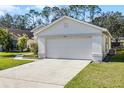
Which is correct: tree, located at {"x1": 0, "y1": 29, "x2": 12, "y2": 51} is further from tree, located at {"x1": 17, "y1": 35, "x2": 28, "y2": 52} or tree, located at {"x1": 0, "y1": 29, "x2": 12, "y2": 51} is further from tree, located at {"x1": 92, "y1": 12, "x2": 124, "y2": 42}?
tree, located at {"x1": 92, "y1": 12, "x2": 124, "y2": 42}

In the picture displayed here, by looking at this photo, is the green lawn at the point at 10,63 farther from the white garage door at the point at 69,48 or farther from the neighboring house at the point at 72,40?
the white garage door at the point at 69,48

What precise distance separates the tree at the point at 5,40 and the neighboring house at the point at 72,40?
11.3 m

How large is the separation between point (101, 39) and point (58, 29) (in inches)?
158

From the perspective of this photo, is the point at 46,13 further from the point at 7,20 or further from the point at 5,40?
the point at 5,40

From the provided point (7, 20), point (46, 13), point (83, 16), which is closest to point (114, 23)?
point (83, 16)

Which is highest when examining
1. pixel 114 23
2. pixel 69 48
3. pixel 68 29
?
pixel 114 23

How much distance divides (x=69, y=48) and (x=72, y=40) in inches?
29.9

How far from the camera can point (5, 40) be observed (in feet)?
101

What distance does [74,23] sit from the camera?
57.8 ft

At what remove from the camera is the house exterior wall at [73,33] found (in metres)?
16.8

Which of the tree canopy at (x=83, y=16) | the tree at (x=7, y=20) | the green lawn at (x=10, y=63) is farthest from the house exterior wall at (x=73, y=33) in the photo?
the tree at (x=7, y=20)

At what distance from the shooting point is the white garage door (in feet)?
57.5
